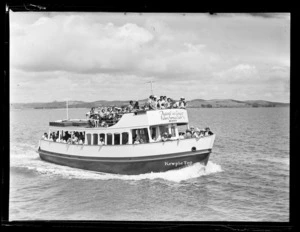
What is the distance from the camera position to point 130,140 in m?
2.70

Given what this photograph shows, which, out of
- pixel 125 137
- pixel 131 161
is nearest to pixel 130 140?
pixel 125 137

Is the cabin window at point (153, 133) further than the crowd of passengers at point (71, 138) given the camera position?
No

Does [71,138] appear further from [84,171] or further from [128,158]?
[128,158]

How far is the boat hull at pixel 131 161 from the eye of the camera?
2.67 meters

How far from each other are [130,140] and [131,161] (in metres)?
0.15

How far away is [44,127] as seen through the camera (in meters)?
A: 2.71

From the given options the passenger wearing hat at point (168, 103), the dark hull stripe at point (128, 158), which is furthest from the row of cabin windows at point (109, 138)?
the passenger wearing hat at point (168, 103)

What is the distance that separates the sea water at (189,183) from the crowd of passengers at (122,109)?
0.10 metres

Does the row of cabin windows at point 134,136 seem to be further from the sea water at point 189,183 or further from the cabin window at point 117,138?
the sea water at point 189,183

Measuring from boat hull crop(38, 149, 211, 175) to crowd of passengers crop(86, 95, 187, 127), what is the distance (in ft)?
0.86

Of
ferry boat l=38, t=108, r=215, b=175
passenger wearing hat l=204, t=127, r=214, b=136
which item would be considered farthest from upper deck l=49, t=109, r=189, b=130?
passenger wearing hat l=204, t=127, r=214, b=136

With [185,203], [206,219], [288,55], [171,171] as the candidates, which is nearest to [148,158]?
[171,171]

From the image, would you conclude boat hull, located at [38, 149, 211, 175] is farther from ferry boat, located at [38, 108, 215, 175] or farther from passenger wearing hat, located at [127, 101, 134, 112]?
passenger wearing hat, located at [127, 101, 134, 112]
